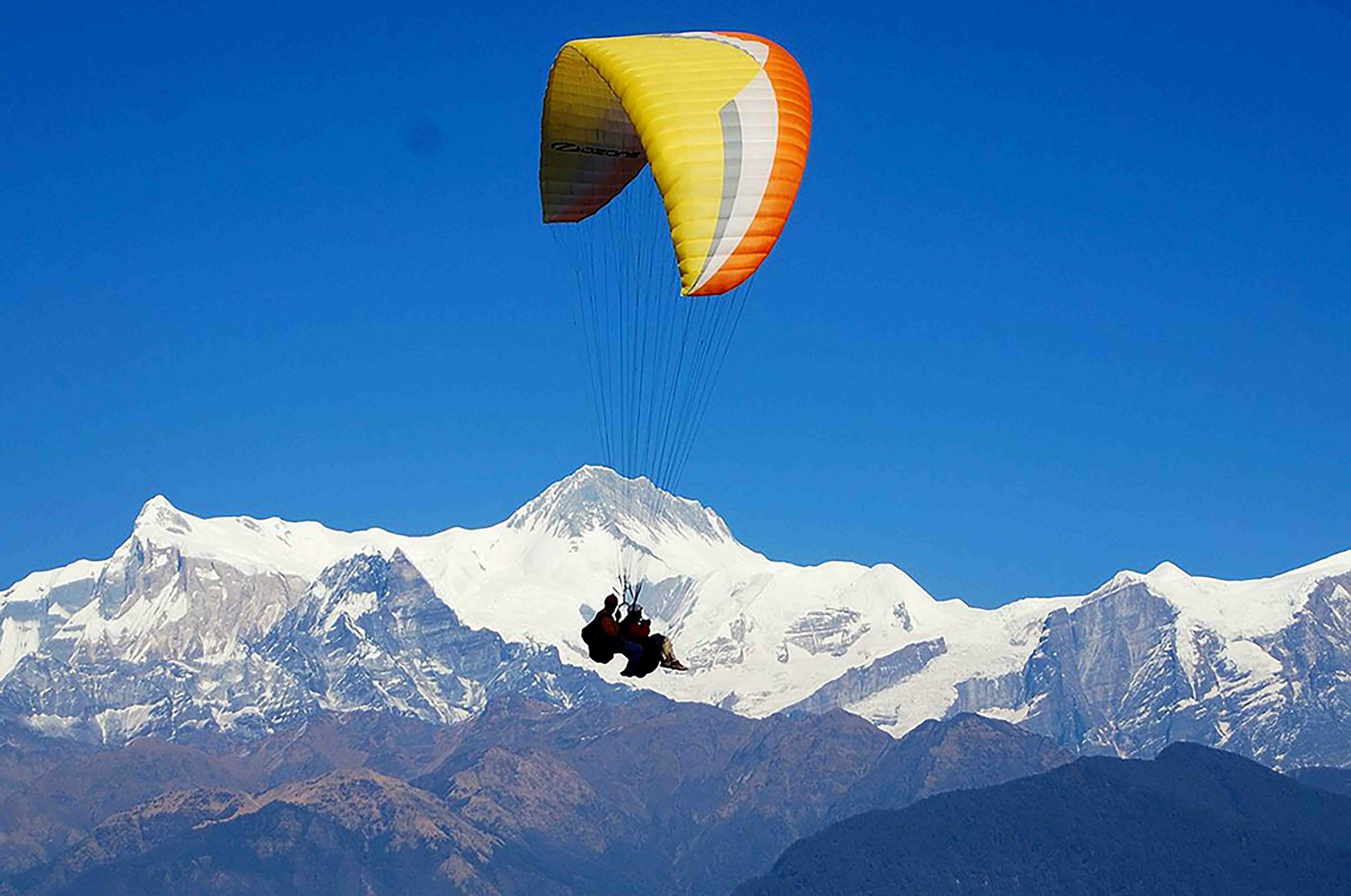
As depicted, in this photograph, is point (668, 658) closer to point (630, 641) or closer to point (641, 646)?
point (641, 646)

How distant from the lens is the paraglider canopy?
67.5 m

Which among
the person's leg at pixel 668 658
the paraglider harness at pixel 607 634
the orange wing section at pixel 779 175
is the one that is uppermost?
the orange wing section at pixel 779 175

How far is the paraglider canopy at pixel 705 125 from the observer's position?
67500 millimetres

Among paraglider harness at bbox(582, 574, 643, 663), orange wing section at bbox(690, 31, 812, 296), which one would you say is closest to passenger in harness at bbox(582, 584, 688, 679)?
paraglider harness at bbox(582, 574, 643, 663)

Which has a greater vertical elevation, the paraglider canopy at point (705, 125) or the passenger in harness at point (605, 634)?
the paraglider canopy at point (705, 125)

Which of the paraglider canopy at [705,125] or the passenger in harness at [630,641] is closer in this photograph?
the paraglider canopy at [705,125]

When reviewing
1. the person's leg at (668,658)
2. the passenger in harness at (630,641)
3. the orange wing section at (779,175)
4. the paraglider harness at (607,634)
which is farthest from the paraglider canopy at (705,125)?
the person's leg at (668,658)

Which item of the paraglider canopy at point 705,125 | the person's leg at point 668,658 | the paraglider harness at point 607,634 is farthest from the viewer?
the paraglider harness at point 607,634

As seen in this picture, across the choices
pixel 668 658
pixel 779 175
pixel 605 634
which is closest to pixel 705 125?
pixel 779 175

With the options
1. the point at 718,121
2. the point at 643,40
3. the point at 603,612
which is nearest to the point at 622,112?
the point at 643,40

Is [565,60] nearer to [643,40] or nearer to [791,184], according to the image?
[643,40]

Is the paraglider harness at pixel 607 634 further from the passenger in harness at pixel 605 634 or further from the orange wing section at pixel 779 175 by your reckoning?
the orange wing section at pixel 779 175

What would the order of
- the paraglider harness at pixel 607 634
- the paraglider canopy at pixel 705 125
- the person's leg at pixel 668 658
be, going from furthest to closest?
the paraglider harness at pixel 607 634 < the person's leg at pixel 668 658 < the paraglider canopy at pixel 705 125

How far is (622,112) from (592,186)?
4.97m
